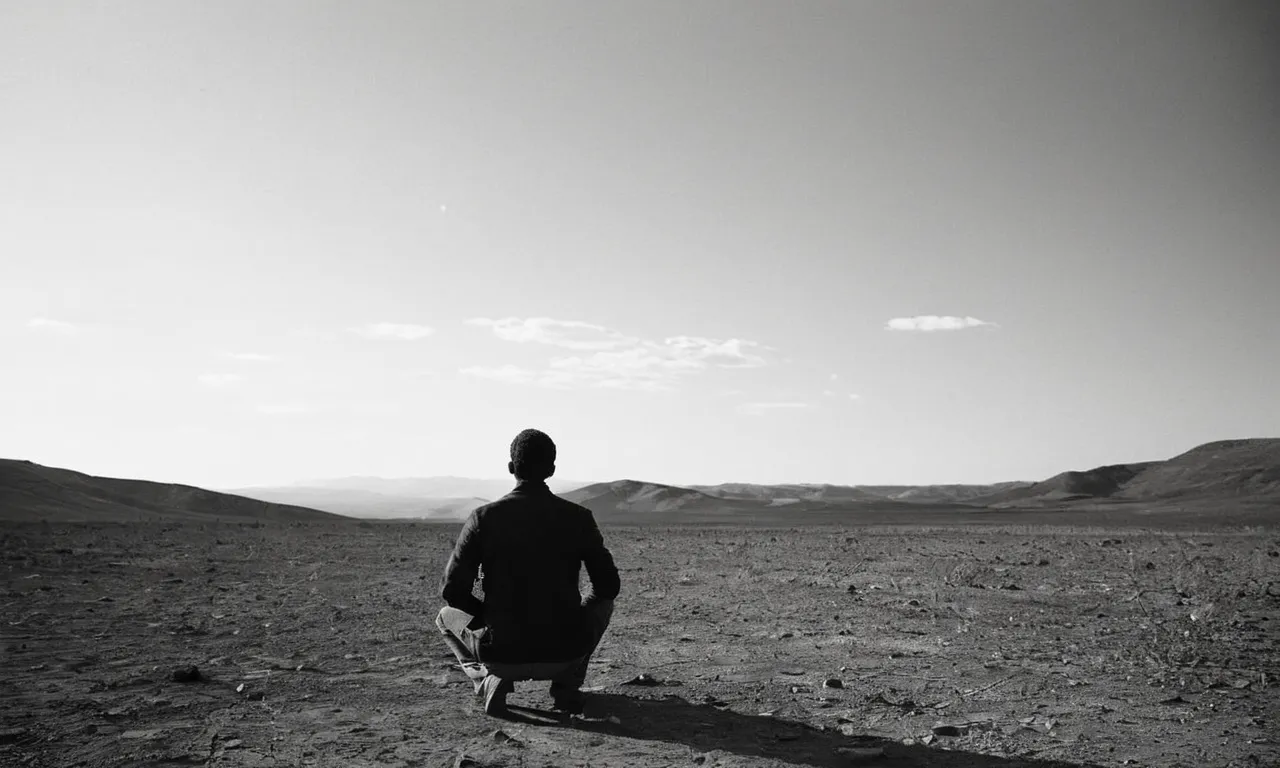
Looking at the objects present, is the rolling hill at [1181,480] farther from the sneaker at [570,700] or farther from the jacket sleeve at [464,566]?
the jacket sleeve at [464,566]

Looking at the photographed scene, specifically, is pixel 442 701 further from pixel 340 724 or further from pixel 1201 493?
pixel 1201 493

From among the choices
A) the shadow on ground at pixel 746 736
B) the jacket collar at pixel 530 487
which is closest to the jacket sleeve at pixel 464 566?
the jacket collar at pixel 530 487

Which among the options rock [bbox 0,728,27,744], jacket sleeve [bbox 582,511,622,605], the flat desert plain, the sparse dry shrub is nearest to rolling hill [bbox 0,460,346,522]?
the flat desert plain

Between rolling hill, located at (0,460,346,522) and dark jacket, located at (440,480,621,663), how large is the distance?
45.8 meters

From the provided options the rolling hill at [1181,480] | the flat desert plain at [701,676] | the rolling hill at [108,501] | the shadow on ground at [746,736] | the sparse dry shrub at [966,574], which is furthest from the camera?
the rolling hill at [1181,480]

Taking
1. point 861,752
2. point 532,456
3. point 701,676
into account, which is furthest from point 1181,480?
point 532,456

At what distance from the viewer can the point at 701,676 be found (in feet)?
20.7

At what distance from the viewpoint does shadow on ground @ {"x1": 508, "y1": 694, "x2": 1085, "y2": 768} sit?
421 cm

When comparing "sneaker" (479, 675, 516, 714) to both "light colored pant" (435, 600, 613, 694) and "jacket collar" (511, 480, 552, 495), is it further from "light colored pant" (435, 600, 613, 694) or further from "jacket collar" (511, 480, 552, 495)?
"jacket collar" (511, 480, 552, 495)

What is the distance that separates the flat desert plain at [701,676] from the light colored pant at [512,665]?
263 mm

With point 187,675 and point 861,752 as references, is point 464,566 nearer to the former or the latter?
point 861,752

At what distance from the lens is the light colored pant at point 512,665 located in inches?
186

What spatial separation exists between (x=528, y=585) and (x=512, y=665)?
49 centimetres

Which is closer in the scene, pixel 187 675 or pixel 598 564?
pixel 598 564
